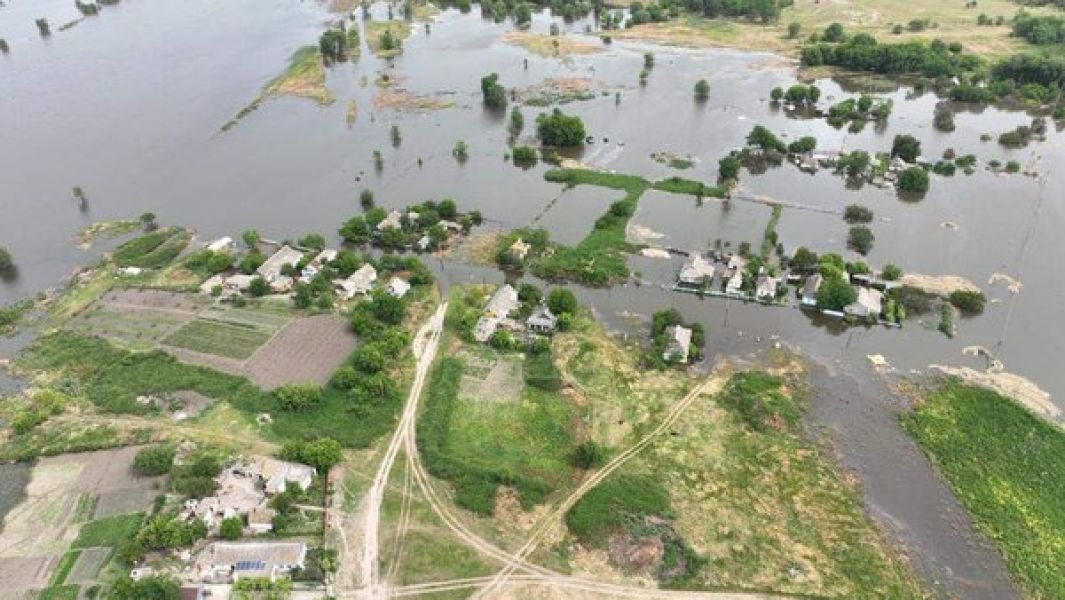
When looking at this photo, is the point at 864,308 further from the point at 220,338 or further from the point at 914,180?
the point at 220,338

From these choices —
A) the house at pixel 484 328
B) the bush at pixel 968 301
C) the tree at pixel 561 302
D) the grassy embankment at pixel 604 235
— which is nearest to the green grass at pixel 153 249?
the house at pixel 484 328

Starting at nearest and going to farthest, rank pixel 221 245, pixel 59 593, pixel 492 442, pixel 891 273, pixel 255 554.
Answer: pixel 59 593
pixel 255 554
pixel 492 442
pixel 891 273
pixel 221 245

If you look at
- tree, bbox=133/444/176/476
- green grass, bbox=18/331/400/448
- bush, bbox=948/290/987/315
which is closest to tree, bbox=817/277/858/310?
bush, bbox=948/290/987/315

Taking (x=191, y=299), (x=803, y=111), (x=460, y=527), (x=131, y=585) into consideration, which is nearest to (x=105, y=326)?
(x=191, y=299)

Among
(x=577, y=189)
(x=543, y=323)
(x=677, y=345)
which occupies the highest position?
(x=577, y=189)

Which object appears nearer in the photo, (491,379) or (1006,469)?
(1006,469)

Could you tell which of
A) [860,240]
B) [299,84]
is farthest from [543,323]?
[299,84]

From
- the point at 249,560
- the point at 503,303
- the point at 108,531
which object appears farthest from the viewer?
the point at 503,303

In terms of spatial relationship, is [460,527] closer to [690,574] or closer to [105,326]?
[690,574]

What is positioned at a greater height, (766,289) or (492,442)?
(766,289)
